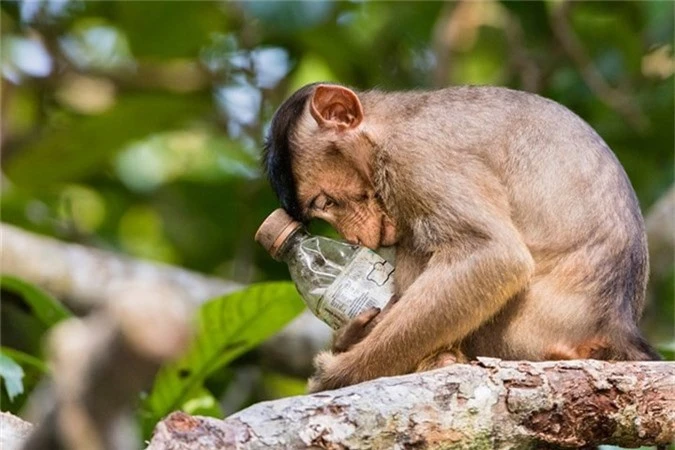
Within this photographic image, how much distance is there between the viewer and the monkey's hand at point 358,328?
479cm

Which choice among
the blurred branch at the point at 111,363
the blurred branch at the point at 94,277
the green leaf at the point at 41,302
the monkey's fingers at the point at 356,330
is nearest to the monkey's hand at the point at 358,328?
the monkey's fingers at the point at 356,330

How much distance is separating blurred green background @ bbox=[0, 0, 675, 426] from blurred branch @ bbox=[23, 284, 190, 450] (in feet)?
19.5

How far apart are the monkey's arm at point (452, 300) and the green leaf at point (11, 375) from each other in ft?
3.76

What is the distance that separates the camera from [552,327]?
184 inches

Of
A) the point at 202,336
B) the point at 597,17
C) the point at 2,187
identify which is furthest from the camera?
the point at 597,17

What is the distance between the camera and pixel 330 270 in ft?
16.7

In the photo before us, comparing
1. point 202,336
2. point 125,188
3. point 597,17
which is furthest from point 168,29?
point 202,336

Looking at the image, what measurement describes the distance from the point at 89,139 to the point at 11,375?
4.10 m

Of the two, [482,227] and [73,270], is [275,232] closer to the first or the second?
[482,227]

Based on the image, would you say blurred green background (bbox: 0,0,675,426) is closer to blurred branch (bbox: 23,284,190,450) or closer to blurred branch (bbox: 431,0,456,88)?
blurred branch (bbox: 431,0,456,88)

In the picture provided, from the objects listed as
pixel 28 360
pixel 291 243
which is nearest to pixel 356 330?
pixel 291 243

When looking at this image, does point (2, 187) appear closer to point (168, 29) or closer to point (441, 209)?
point (168, 29)

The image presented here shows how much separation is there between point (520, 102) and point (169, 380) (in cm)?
188

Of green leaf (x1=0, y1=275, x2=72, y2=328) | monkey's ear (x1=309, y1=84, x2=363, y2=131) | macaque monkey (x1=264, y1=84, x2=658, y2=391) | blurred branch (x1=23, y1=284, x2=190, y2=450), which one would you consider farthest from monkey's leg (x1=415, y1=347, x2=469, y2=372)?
blurred branch (x1=23, y1=284, x2=190, y2=450)
